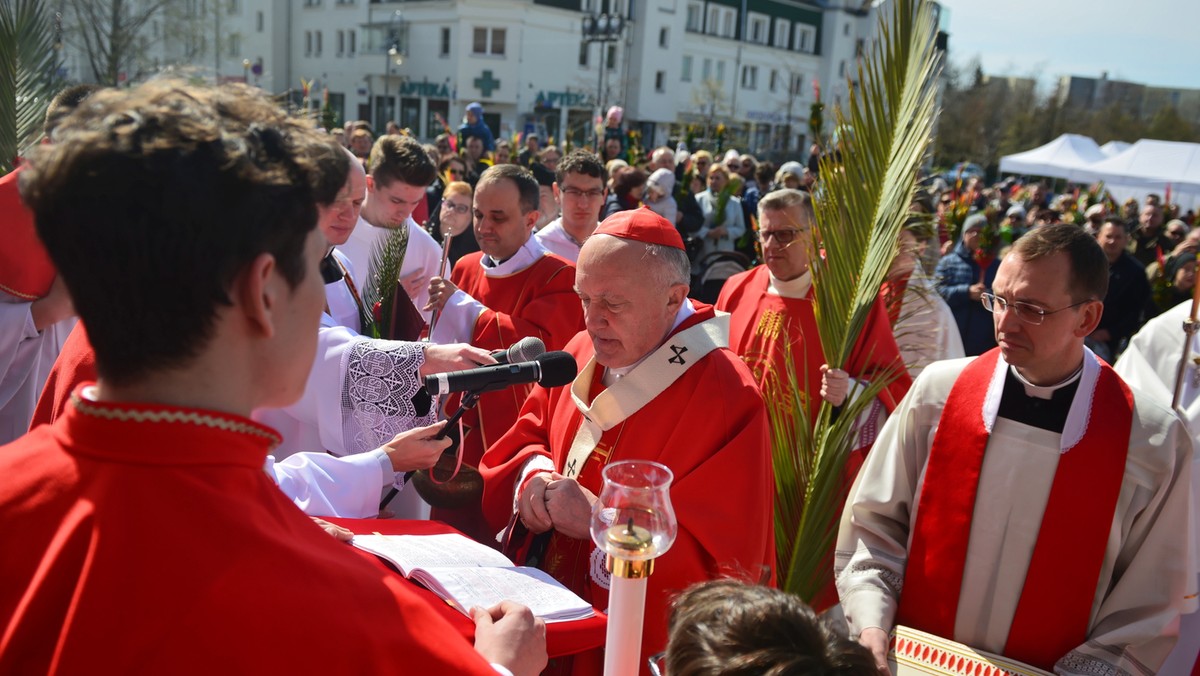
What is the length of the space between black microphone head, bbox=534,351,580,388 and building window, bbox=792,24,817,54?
65.1 meters

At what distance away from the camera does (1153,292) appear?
8.63 meters

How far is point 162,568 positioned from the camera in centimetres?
106

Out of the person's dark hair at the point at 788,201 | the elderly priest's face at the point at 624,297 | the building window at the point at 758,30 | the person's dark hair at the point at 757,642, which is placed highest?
the building window at the point at 758,30

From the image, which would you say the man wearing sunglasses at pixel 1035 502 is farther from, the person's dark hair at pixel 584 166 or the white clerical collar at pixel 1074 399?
the person's dark hair at pixel 584 166

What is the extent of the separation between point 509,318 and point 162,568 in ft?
11.3

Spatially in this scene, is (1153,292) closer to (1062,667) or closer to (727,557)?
(1062,667)

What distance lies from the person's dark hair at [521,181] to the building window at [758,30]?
59.4m

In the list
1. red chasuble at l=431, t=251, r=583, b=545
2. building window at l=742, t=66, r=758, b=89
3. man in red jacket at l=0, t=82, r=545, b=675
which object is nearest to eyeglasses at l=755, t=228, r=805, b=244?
red chasuble at l=431, t=251, r=583, b=545

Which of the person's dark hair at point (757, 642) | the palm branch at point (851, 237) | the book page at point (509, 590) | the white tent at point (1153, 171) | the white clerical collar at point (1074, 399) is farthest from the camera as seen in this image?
the white tent at point (1153, 171)

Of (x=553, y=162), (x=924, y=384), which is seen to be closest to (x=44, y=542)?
(x=924, y=384)

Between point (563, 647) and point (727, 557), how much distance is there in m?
0.80

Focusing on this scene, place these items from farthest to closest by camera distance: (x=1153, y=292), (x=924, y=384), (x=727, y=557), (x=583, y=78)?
(x=583, y=78) → (x=1153, y=292) → (x=924, y=384) → (x=727, y=557)

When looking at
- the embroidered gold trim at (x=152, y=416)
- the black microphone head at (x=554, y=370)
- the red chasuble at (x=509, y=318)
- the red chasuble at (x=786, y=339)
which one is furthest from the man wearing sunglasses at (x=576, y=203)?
the embroidered gold trim at (x=152, y=416)

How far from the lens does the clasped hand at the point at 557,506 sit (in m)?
2.46
